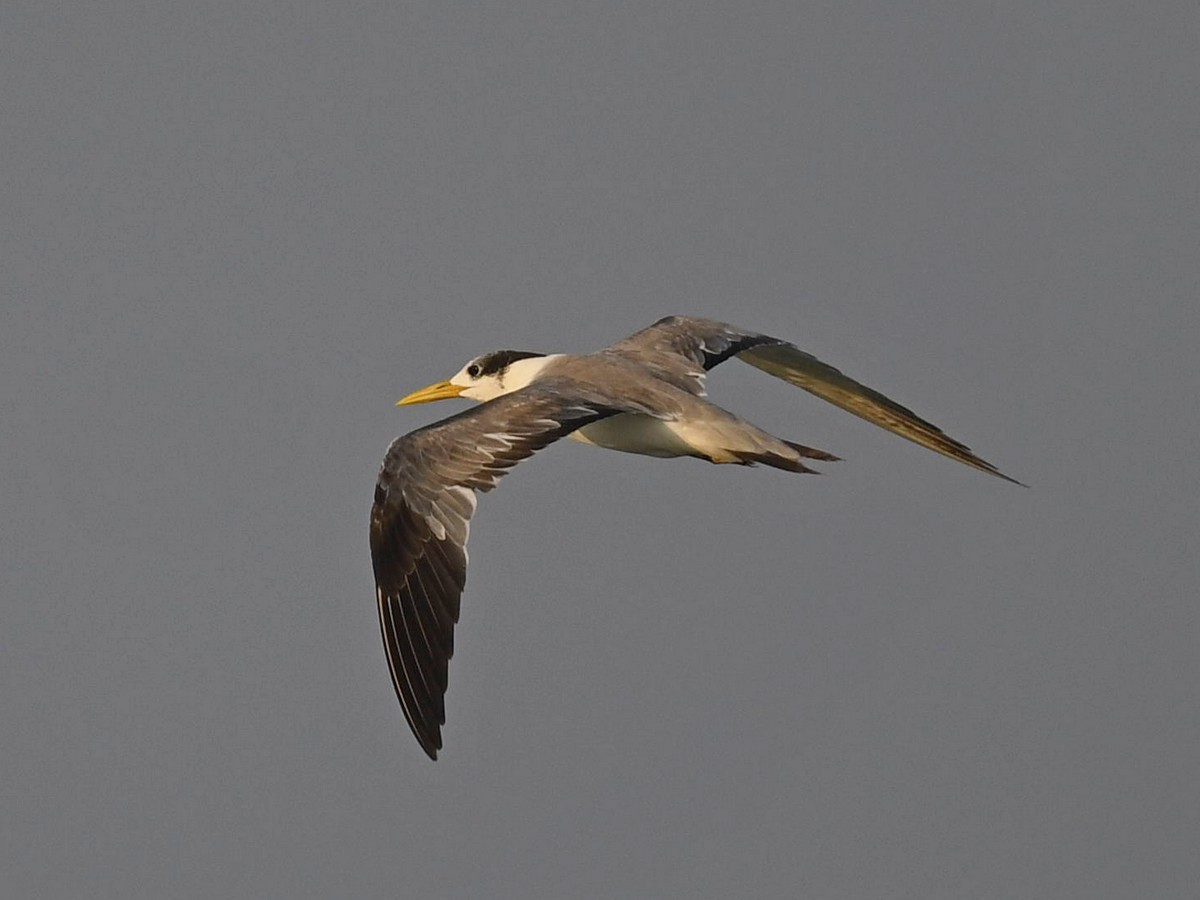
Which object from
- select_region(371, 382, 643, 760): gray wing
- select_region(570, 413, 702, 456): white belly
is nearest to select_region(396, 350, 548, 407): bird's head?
select_region(570, 413, 702, 456): white belly

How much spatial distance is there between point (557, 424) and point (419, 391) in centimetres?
369

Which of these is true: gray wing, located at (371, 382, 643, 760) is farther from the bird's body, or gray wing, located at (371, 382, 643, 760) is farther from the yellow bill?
the yellow bill

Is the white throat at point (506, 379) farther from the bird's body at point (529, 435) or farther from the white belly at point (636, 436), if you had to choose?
the white belly at point (636, 436)

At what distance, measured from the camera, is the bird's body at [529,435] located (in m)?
17.4

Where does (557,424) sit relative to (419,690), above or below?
above

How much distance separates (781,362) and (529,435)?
5.67 metres

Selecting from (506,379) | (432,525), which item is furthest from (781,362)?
(432,525)

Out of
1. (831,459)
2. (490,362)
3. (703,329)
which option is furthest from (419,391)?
(831,459)

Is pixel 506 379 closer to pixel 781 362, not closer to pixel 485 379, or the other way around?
pixel 485 379

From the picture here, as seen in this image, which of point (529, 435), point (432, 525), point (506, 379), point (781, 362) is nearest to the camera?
point (432, 525)

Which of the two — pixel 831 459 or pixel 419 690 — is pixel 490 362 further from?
pixel 419 690

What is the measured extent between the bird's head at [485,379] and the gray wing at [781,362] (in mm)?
1087

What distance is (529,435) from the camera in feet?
60.0

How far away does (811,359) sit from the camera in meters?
22.9
